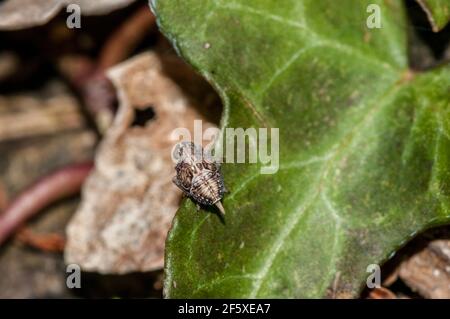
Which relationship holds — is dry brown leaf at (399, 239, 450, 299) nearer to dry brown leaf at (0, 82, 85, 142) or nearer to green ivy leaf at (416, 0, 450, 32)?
green ivy leaf at (416, 0, 450, 32)

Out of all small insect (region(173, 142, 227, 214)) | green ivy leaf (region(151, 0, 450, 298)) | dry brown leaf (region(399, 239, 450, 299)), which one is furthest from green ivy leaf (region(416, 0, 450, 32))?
small insect (region(173, 142, 227, 214))

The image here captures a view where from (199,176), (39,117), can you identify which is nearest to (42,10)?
(39,117)

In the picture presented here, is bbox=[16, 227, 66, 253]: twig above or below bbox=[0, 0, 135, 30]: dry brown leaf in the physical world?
below

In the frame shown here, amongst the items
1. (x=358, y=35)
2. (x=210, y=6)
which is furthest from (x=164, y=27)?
(x=358, y=35)

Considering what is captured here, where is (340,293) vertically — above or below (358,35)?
below

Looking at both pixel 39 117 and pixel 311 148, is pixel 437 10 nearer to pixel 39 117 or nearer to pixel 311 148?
pixel 311 148
